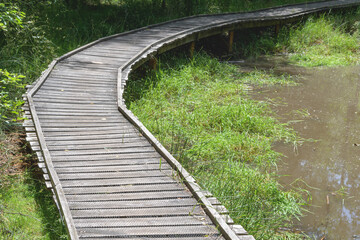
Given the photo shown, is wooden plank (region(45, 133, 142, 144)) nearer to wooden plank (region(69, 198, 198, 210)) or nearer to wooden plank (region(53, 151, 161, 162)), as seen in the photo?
wooden plank (region(53, 151, 161, 162))

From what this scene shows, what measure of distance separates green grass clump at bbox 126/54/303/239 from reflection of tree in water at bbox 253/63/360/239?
0.32 m

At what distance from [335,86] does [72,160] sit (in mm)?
7074

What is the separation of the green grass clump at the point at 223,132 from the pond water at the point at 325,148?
0.26 m

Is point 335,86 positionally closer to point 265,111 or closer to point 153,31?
point 265,111

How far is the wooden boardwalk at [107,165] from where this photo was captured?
143 inches

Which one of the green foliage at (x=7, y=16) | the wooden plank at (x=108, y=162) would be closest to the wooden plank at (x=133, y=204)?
the wooden plank at (x=108, y=162)

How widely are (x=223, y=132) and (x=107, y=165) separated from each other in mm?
2764

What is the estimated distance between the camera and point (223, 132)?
700 centimetres

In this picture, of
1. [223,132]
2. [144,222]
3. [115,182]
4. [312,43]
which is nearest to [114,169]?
[115,182]

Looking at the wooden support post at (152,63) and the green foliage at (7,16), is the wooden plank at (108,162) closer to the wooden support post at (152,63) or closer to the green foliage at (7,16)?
the green foliage at (7,16)

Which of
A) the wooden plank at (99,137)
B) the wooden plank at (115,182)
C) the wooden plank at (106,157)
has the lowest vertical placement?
the wooden plank at (115,182)

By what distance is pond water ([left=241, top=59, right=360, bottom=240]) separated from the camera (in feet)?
16.7

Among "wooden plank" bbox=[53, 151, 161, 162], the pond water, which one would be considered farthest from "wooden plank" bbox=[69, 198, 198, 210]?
the pond water

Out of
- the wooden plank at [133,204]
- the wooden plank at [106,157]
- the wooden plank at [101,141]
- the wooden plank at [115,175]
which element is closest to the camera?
the wooden plank at [133,204]
